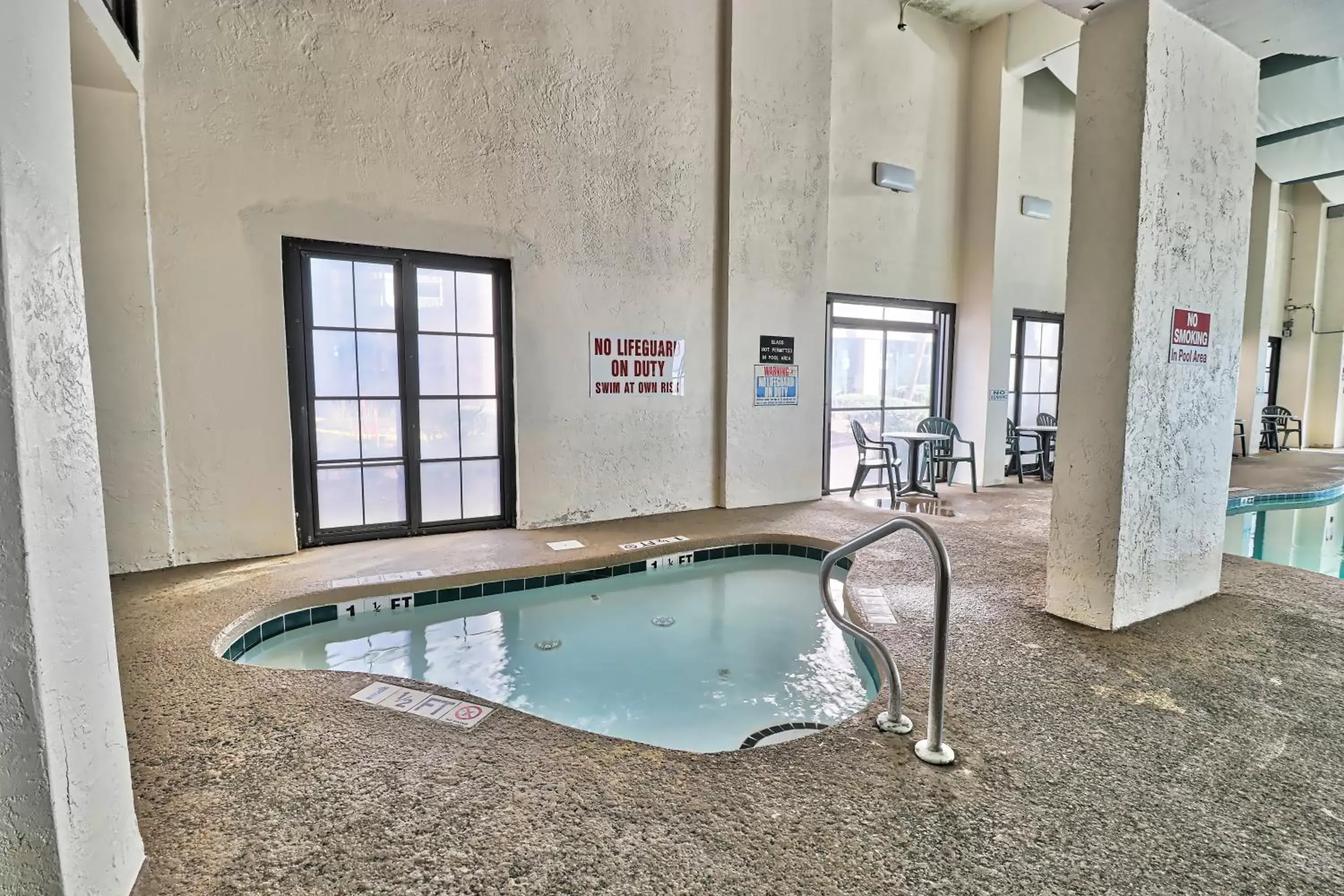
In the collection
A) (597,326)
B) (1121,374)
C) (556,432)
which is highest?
(597,326)

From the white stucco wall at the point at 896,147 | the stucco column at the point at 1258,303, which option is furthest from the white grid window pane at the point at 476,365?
the stucco column at the point at 1258,303

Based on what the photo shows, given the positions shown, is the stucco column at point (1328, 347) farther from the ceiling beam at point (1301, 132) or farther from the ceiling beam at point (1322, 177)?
the ceiling beam at point (1301, 132)

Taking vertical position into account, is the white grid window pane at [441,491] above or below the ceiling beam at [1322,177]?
below

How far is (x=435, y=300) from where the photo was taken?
14.7ft

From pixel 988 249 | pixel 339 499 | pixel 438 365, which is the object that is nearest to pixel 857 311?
pixel 988 249

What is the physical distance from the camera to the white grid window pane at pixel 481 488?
4715 millimetres

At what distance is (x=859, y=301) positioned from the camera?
6621 mm

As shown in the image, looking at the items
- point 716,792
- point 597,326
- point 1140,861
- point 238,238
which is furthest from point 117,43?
point 1140,861

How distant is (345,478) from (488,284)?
5.51 ft

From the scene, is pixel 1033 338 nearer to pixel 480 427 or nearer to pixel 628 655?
pixel 480 427

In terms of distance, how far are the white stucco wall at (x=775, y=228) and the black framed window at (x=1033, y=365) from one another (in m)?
3.03

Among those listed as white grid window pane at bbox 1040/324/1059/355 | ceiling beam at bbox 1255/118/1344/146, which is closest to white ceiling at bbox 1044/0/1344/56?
white grid window pane at bbox 1040/324/1059/355

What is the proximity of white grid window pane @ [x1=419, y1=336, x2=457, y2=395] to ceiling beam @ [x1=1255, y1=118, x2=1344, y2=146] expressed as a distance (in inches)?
360

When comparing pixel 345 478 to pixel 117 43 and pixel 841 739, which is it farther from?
pixel 841 739
